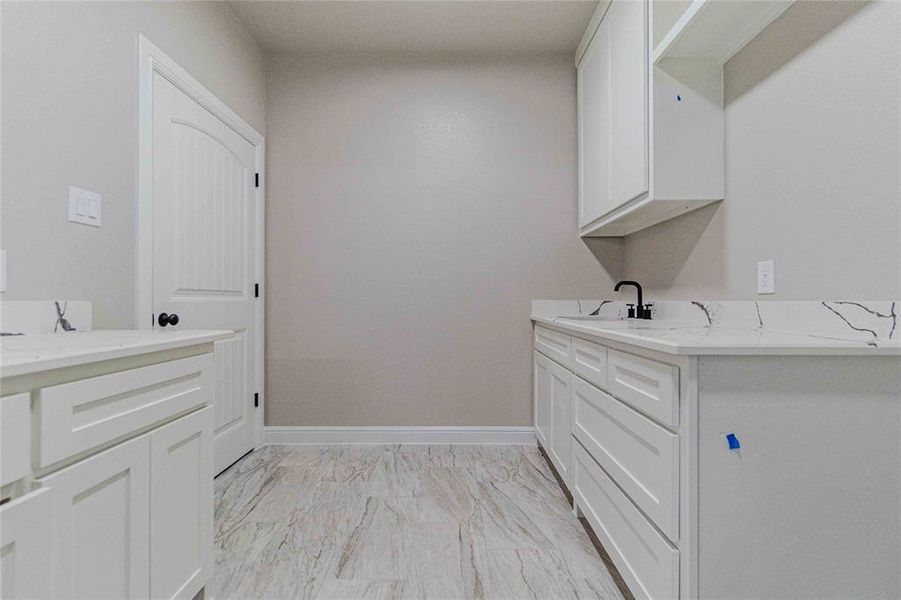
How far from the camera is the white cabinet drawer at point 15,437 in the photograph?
0.74 m

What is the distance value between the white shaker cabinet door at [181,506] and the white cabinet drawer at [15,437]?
0.33 m

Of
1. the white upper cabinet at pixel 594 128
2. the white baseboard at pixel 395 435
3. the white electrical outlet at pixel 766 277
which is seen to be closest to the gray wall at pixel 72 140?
the white baseboard at pixel 395 435

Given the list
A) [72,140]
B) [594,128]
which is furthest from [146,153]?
[594,128]

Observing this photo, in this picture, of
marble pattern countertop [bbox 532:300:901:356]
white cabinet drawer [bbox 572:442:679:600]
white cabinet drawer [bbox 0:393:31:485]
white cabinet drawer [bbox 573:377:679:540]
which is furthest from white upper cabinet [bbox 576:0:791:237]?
white cabinet drawer [bbox 0:393:31:485]

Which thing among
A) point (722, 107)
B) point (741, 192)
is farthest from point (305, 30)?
point (741, 192)

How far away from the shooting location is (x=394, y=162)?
9.66 feet

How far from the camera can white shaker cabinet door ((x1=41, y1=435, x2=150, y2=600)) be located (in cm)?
85

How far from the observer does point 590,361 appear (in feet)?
5.76

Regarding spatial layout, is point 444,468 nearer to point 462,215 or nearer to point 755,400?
point 462,215

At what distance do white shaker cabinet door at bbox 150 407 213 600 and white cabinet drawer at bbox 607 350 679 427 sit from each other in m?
1.29

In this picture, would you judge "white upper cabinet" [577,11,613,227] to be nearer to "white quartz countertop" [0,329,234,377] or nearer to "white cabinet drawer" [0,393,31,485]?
"white quartz countertop" [0,329,234,377]

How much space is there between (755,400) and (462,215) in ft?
7.06

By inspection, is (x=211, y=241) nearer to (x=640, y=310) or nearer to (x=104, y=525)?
(x=104, y=525)

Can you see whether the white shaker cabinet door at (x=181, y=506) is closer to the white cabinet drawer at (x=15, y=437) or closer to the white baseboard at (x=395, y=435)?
the white cabinet drawer at (x=15, y=437)
